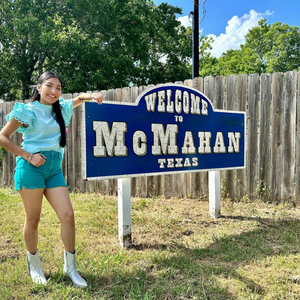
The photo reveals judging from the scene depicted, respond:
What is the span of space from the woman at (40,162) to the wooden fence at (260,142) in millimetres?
3106

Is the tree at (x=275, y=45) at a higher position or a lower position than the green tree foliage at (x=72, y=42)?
higher

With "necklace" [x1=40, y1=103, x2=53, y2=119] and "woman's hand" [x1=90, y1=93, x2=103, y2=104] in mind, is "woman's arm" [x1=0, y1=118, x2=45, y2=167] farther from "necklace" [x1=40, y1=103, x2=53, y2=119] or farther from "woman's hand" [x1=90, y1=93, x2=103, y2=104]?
"woman's hand" [x1=90, y1=93, x2=103, y2=104]

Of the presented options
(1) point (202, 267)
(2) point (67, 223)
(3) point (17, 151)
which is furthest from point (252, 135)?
(3) point (17, 151)

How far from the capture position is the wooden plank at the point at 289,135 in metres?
4.63

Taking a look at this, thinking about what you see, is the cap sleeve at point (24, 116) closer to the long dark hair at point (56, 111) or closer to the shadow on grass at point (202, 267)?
the long dark hair at point (56, 111)

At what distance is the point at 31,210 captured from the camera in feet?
7.70

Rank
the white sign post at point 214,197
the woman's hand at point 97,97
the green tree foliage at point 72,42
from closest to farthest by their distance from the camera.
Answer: the woman's hand at point 97,97 → the white sign post at point 214,197 → the green tree foliage at point 72,42

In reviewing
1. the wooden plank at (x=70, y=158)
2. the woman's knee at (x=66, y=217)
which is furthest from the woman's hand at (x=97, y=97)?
the wooden plank at (x=70, y=158)

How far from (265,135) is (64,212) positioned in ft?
12.0

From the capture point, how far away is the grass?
7.52 ft

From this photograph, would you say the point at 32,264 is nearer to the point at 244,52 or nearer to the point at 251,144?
the point at 251,144

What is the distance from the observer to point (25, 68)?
14.4 m

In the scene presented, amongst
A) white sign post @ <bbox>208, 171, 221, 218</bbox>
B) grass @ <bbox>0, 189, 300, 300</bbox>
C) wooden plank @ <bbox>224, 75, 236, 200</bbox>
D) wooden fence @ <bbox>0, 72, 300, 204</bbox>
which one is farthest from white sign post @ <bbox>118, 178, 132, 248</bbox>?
Answer: wooden plank @ <bbox>224, 75, 236, 200</bbox>

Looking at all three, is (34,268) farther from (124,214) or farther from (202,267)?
(202,267)
